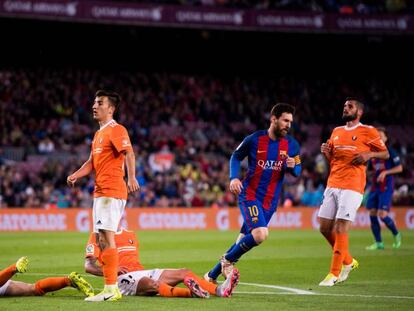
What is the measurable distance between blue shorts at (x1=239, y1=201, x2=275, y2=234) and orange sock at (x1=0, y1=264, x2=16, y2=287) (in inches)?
116

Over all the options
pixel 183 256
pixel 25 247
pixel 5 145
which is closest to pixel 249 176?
pixel 183 256

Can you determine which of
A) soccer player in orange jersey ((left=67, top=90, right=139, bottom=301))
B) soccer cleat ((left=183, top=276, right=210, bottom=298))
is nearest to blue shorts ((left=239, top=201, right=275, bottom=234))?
soccer cleat ((left=183, top=276, right=210, bottom=298))

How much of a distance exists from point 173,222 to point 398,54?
19.5 metres

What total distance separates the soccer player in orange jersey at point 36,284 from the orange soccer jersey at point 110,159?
98cm

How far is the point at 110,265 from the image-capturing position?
33.0ft

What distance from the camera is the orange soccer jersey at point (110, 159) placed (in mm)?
10383

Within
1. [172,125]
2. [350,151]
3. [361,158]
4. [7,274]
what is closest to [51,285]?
[7,274]

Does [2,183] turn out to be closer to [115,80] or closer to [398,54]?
[115,80]

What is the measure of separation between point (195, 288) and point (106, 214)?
128 centimetres

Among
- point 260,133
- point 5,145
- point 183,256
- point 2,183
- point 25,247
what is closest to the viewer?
point 260,133

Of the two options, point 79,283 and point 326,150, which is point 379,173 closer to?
point 326,150

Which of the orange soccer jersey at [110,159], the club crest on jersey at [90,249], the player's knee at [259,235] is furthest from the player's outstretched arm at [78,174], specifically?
the player's knee at [259,235]

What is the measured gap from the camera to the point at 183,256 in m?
18.5

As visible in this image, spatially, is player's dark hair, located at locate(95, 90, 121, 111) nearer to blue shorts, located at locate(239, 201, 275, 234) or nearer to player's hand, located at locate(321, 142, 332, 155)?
blue shorts, located at locate(239, 201, 275, 234)
